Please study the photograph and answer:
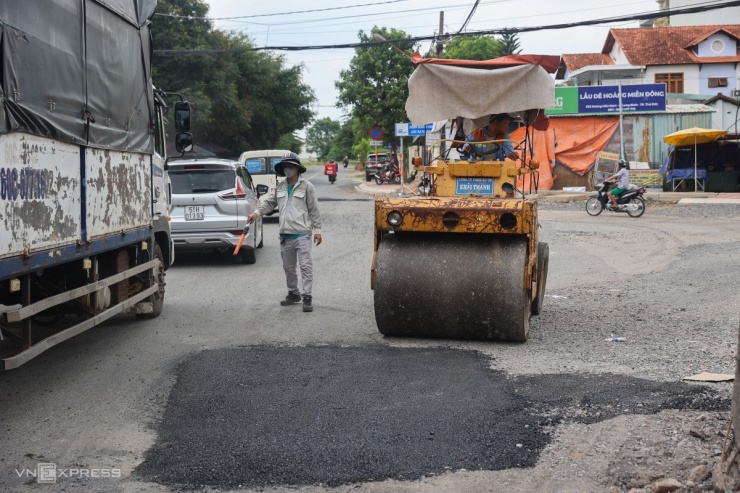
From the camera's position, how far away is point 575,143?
35906 mm

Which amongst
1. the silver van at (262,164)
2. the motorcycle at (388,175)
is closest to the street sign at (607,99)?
the silver van at (262,164)

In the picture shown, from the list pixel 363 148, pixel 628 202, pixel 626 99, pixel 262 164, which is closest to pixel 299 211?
pixel 262 164

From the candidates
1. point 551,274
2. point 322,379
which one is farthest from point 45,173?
point 551,274

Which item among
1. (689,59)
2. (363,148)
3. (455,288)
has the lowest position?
(455,288)

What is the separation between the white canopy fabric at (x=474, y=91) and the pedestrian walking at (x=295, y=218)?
1852 mm

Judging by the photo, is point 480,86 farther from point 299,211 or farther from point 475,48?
point 475,48

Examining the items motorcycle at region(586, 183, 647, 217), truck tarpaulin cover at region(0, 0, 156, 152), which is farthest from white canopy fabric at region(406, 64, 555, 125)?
motorcycle at region(586, 183, 647, 217)

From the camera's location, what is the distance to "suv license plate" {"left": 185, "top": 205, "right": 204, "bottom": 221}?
47.5 feet

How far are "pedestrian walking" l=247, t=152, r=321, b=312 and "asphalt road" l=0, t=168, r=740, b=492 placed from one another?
492 mm

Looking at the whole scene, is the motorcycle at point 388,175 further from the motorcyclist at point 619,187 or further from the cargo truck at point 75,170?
the cargo truck at point 75,170

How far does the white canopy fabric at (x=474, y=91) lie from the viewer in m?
9.09

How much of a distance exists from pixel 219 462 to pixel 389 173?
47.1 meters

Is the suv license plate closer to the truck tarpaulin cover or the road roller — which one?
the truck tarpaulin cover
